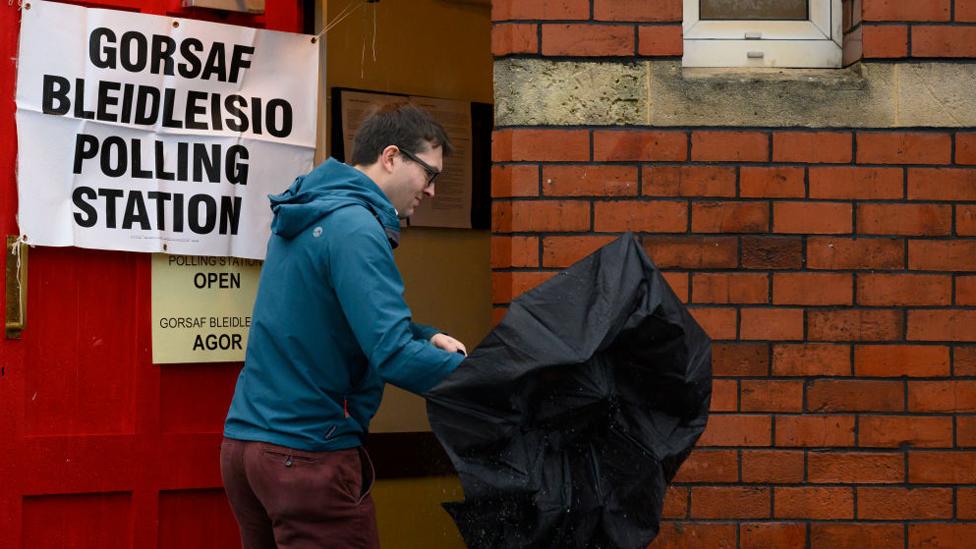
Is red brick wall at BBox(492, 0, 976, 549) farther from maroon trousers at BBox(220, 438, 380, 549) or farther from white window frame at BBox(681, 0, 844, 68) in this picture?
maroon trousers at BBox(220, 438, 380, 549)

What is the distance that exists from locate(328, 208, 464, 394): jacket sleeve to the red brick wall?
901mm

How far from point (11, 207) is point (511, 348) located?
6.07 ft

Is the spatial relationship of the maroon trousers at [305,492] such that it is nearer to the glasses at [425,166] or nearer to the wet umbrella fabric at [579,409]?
the wet umbrella fabric at [579,409]

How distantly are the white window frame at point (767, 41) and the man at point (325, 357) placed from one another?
1.23 metres

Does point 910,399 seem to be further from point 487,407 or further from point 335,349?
point 335,349

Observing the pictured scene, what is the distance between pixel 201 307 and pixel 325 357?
1130 mm

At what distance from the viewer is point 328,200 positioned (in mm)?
3629

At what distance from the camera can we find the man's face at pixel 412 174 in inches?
149

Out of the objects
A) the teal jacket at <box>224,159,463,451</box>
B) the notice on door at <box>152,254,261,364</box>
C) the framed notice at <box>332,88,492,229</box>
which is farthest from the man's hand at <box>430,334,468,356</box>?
the framed notice at <box>332,88,492,229</box>

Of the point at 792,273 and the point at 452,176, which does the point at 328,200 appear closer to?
the point at 792,273

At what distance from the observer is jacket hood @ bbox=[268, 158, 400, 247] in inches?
142

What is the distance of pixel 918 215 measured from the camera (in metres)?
4.41

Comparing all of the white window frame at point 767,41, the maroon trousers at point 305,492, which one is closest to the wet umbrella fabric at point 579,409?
the maroon trousers at point 305,492

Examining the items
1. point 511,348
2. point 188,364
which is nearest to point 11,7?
point 188,364
